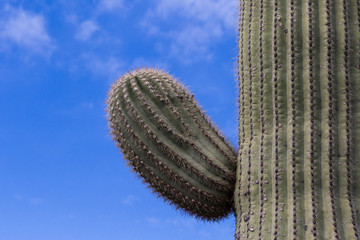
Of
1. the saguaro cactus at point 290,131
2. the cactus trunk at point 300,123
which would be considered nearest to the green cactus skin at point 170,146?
the saguaro cactus at point 290,131

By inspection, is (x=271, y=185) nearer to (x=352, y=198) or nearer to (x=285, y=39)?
(x=352, y=198)

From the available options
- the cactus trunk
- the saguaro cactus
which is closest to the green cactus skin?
the saguaro cactus

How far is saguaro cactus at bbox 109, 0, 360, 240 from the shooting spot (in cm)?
456

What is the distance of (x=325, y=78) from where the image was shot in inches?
188

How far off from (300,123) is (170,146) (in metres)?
0.99

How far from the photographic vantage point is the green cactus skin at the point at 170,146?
5035mm

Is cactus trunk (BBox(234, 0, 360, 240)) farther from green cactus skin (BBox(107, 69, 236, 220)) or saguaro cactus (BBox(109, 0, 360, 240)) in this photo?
green cactus skin (BBox(107, 69, 236, 220))

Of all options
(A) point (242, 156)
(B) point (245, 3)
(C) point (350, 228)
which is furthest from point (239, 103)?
(C) point (350, 228)

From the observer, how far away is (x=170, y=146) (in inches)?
199

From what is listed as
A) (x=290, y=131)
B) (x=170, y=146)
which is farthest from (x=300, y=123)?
(x=170, y=146)

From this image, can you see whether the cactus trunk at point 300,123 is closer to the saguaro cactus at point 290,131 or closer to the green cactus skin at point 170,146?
the saguaro cactus at point 290,131

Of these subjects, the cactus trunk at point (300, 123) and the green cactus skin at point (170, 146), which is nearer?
the cactus trunk at point (300, 123)

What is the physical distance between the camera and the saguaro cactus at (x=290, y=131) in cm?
456

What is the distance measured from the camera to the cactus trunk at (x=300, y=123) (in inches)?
179
